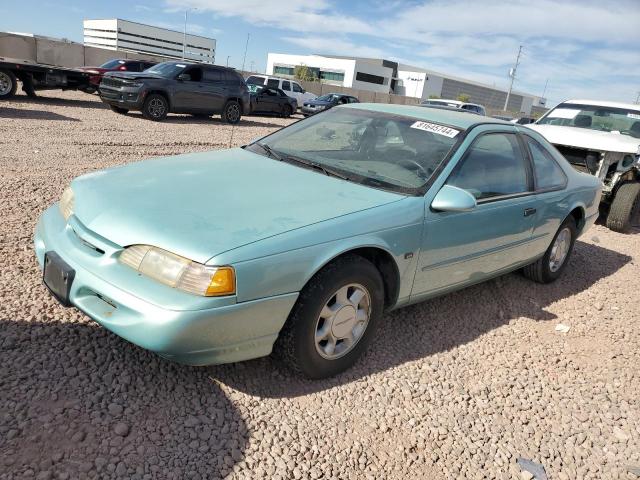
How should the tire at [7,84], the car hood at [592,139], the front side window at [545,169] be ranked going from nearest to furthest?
the front side window at [545,169] < the car hood at [592,139] < the tire at [7,84]

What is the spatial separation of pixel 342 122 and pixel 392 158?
2.36 ft

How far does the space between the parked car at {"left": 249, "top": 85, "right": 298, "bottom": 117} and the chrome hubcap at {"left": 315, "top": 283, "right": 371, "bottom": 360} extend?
17664mm

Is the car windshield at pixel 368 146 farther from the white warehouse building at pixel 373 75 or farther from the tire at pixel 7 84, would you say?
the white warehouse building at pixel 373 75

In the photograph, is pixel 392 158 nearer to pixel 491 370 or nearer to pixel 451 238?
pixel 451 238

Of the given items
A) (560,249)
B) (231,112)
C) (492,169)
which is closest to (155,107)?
(231,112)

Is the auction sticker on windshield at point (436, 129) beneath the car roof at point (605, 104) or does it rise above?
beneath

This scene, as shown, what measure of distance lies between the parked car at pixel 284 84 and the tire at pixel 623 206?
17.4 meters

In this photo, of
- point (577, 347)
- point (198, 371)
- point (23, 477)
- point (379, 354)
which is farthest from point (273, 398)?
point (577, 347)

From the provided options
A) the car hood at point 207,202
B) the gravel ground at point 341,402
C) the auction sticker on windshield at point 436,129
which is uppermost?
the auction sticker on windshield at point 436,129

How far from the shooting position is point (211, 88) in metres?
15.0

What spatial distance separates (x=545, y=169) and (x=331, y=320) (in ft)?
8.82

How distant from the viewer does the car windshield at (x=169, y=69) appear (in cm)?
1408

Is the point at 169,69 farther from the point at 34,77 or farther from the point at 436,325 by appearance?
the point at 436,325

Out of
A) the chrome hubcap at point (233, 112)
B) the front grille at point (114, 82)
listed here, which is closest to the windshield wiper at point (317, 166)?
the front grille at point (114, 82)
